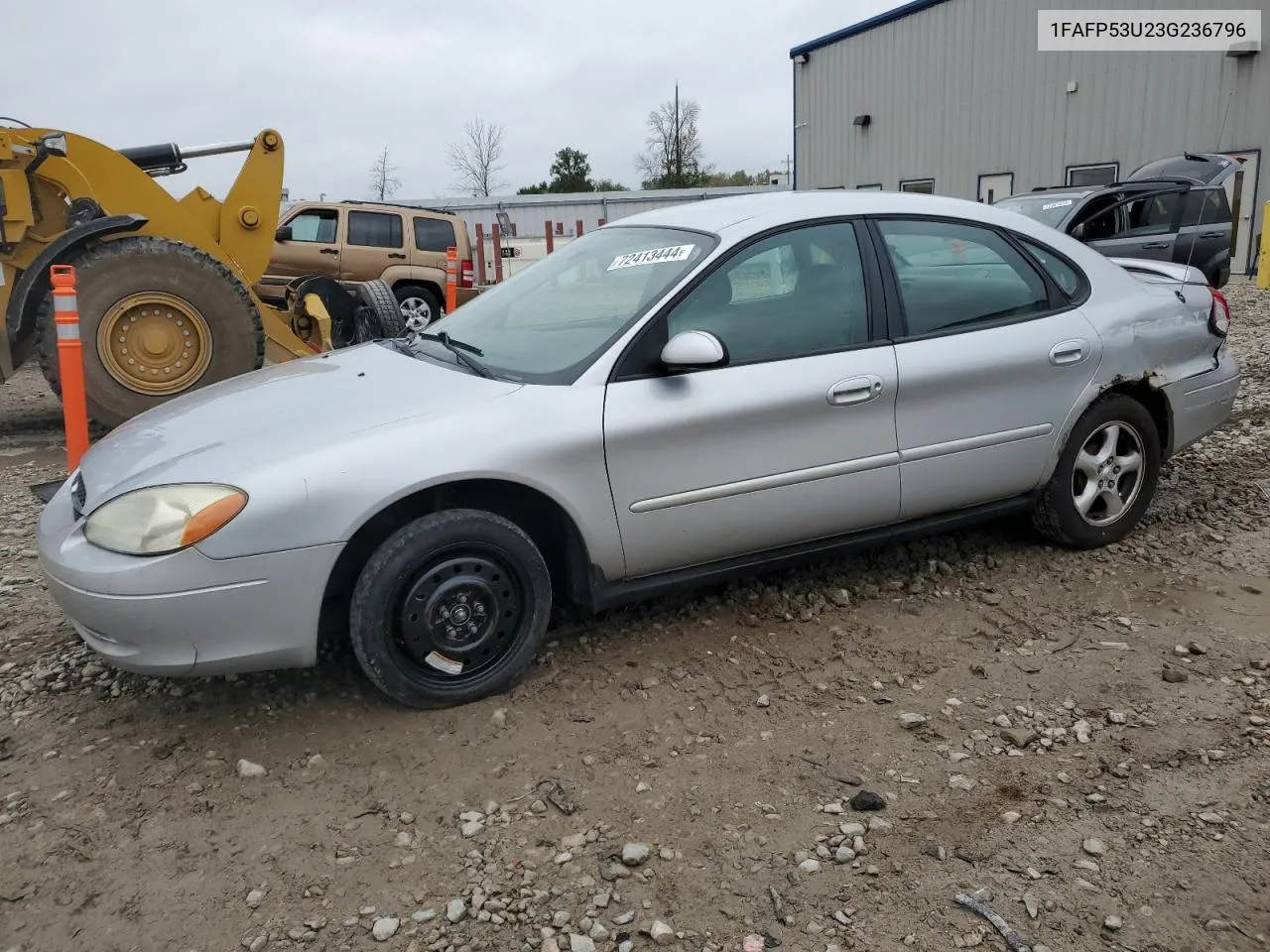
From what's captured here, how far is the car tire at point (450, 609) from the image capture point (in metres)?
2.97

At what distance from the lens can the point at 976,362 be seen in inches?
150

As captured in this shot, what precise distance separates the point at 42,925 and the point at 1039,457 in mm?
3660

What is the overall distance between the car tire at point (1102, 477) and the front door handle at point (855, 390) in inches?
42.0

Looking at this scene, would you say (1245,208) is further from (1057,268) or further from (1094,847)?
(1094,847)

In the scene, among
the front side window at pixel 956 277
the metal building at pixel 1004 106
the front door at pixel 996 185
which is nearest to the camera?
the front side window at pixel 956 277

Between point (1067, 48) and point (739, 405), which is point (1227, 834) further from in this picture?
point (1067, 48)

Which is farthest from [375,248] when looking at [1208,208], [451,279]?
[1208,208]

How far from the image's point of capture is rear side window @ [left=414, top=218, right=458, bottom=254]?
44.4 feet

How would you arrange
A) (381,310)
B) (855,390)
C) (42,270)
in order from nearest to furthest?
(855,390) → (42,270) → (381,310)

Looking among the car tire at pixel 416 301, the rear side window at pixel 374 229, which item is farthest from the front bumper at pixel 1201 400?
the rear side window at pixel 374 229

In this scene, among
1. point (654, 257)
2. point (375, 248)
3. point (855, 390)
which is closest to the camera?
point (855, 390)

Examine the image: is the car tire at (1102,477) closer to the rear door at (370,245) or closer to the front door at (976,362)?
the front door at (976,362)

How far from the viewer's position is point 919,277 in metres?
3.86

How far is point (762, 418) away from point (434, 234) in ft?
36.7
